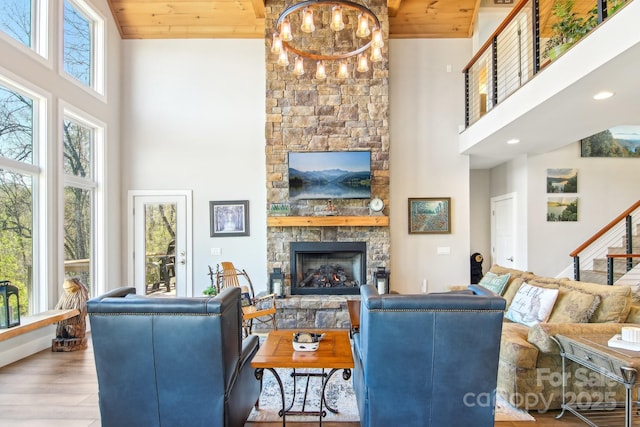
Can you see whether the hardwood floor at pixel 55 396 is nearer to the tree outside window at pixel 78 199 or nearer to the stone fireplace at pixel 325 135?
the tree outside window at pixel 78 199

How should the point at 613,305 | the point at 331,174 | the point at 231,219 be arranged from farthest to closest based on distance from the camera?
the point at 231,219 → the point at 331,174 → the point at 613,305

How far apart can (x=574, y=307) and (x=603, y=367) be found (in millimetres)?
1022

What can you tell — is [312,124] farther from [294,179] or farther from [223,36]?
[223,36]

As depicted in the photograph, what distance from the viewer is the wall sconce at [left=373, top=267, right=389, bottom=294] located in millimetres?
5418

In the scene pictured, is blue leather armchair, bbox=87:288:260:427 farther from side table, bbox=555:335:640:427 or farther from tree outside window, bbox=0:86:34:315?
tree outside window, bbox=0:86:34:315

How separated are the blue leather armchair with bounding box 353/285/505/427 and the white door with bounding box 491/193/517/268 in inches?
195

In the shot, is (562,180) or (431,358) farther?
(562,180)

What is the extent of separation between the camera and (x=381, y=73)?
5.71 meters

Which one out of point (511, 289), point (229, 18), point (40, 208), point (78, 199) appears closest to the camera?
point (511, 289)

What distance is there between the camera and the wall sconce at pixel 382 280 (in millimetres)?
5418

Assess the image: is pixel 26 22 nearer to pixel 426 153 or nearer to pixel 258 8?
pixel 258 8

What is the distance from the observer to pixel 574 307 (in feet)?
10.3

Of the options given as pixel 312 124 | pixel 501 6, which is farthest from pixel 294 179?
pixel 501 6

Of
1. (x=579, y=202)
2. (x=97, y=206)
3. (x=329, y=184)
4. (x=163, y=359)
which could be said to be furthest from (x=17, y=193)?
(x=579, y=202)
